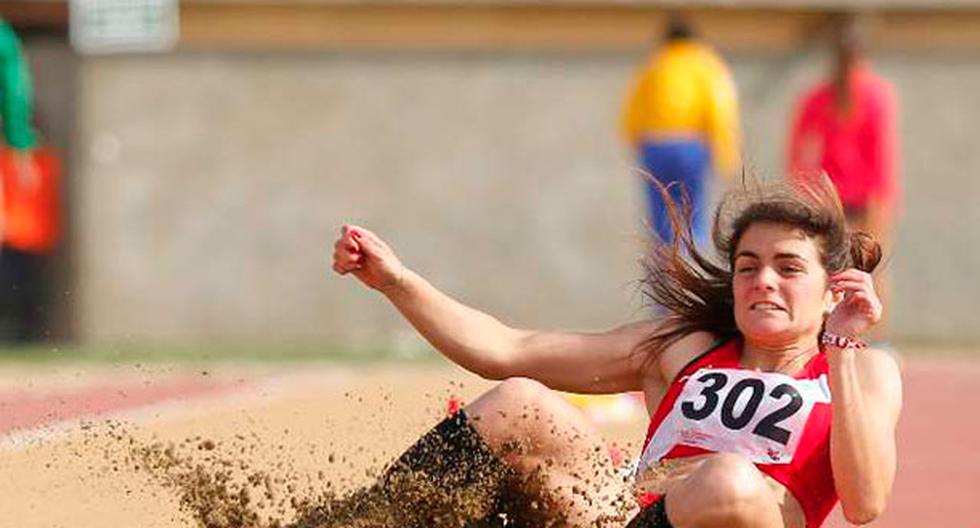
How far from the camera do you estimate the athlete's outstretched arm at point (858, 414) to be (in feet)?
18.0

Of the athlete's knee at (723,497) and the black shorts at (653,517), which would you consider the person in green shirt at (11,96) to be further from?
the athlete's knee at (723,497)

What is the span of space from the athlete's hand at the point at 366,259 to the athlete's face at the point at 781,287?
92 centimetres

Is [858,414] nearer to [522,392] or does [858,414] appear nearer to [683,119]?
[522,392]

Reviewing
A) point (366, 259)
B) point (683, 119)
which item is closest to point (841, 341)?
point (366, 259)

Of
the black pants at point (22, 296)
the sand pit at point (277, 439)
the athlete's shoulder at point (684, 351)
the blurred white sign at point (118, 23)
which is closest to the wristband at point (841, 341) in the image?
the athlete's shoulder at point (684, 351)

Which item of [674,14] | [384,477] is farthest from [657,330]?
[674,14]

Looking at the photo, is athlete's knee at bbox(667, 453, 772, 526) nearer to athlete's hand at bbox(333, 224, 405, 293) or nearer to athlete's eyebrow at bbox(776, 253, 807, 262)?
athlete's eyebrow at bbox(776, 253, 807, 262)

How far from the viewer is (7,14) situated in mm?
18281

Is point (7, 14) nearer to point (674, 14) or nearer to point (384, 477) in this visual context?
point (674, 14)

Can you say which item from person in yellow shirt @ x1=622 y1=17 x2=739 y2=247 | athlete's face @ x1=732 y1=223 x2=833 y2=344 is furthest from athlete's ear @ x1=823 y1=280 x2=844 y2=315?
person in yellow shirt @ x1=622 y1=17 x2=739 y2=247

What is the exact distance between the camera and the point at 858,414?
549 centimetres

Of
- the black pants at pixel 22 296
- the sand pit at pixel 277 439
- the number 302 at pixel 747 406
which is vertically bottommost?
the black pants at pixel 22 296

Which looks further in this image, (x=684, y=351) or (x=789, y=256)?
(x=684, y=351)

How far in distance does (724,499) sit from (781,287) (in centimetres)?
67
